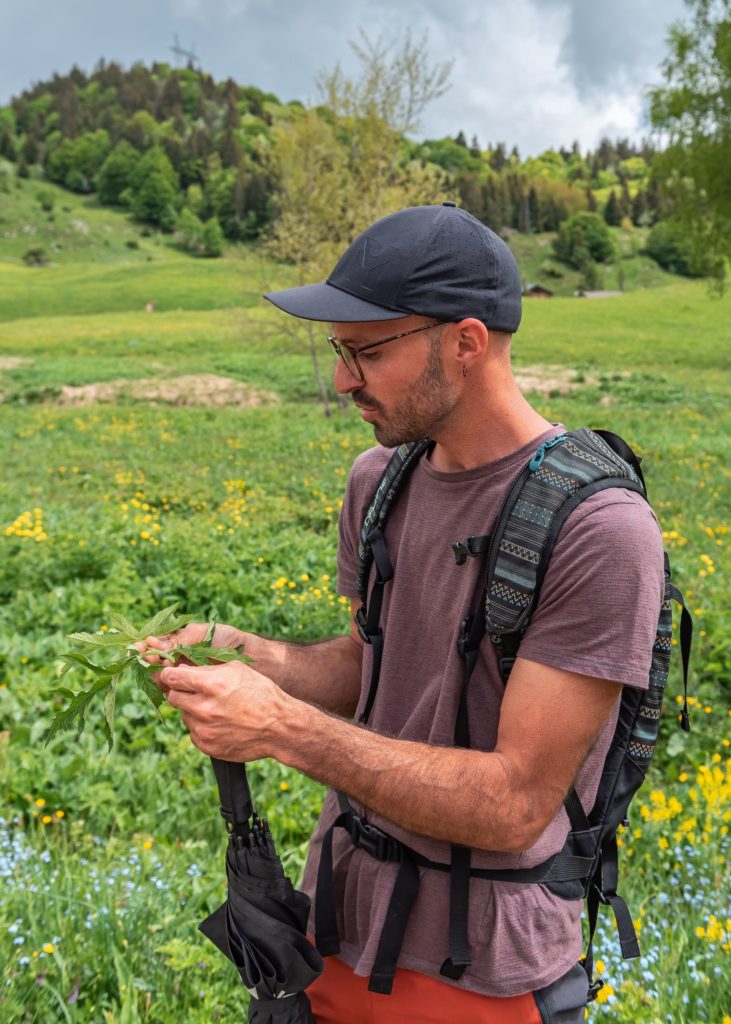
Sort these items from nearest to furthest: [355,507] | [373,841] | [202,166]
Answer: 1. [373,841]
2. [355,507]
3. [202,166]

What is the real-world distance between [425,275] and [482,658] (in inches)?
31.1

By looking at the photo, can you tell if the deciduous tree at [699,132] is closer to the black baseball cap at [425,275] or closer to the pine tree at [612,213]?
the black baseball cap at [425,275]

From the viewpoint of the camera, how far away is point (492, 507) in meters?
1.72

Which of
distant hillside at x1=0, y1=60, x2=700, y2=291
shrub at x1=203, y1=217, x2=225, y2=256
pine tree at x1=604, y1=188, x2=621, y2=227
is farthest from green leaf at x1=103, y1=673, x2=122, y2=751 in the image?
pine tree at x1=604, y1=188, x2=621, y2=227

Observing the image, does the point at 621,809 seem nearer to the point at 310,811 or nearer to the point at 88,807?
the point at 310,811

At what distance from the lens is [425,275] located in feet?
5.42

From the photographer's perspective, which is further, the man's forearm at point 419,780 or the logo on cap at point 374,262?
the logo on cap at point 374,262

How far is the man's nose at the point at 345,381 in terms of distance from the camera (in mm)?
1798

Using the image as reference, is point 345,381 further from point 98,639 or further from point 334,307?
point 98,639

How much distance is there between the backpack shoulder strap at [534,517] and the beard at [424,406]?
9.2 inches

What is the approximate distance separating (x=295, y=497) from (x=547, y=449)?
9.00 meters

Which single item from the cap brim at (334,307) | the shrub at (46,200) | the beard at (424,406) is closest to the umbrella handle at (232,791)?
the beard at (424,406)

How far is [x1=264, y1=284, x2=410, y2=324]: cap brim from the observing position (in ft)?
5.43

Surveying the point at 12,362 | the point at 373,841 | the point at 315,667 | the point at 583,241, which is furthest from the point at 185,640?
the point at 583,241
